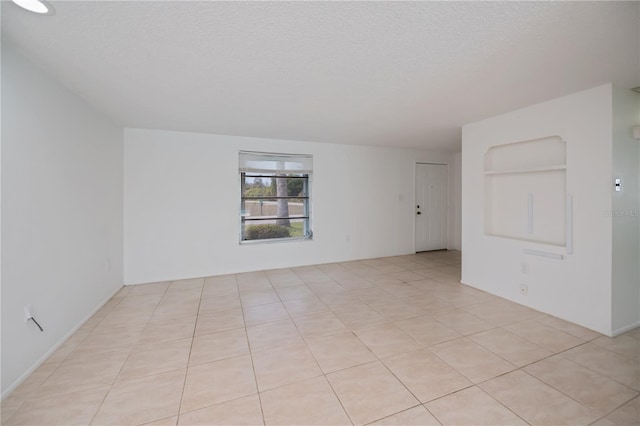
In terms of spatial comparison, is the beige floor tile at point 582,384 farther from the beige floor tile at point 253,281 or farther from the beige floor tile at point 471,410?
the beige floor tile at point 253,281

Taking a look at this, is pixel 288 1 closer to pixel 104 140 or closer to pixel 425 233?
pixel 104 140

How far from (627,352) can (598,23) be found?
2453mm

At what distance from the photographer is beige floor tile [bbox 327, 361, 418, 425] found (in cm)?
155

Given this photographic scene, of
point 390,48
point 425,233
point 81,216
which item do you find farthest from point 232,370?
point 425,233

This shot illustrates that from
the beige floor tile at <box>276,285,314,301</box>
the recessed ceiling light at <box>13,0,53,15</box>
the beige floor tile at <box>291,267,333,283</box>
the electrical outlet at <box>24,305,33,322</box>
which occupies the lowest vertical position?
the beige floor tile at <box>276,285,314,301</box>

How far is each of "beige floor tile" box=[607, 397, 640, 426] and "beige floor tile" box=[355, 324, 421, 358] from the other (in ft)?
3.67

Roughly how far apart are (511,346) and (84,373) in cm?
333

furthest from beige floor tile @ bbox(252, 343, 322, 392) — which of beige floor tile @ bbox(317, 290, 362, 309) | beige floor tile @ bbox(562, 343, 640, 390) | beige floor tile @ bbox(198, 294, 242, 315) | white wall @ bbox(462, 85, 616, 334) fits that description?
white wall @ bbox(462, 85, 616, 334)

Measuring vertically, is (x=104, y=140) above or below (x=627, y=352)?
above

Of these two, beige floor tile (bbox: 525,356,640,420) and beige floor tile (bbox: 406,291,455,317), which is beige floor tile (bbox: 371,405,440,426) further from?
beige floor tile (bbox: 406,291,455,317)

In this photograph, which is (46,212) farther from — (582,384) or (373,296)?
(582,384)

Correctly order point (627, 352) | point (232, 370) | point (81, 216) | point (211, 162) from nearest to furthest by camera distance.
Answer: point (232, 370) → point (627, 352) → point (81, 216) → point (211, 162)

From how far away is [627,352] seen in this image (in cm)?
214

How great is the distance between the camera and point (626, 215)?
2.47 meters
